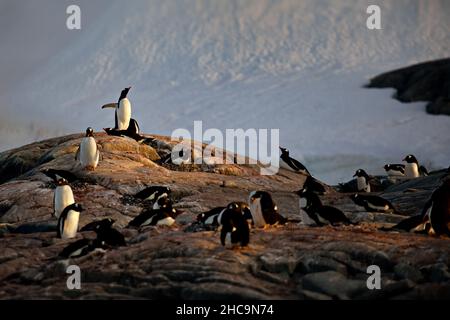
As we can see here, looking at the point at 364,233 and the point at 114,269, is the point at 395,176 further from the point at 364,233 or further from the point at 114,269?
the point at 114,269

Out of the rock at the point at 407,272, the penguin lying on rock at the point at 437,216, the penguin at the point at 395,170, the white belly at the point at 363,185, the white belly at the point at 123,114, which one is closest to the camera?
the rock at the point at 407,272

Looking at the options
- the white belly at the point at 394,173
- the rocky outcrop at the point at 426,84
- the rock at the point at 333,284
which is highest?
the rocky outcrop at the point at 426,84

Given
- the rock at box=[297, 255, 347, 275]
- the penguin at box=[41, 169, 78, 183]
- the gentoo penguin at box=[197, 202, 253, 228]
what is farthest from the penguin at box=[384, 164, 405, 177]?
the rock at box=[297, 255, 347, 275]

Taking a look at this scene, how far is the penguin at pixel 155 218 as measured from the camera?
1830cm

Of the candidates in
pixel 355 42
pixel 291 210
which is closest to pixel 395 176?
pixel 291 210

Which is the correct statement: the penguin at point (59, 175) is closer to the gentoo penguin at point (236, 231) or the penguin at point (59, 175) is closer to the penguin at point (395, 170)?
the gentoo penguin at point (236, 231)

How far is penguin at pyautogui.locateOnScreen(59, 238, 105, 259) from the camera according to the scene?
53.2 feet

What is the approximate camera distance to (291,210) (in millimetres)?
20875

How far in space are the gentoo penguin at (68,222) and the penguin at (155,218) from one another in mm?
1067

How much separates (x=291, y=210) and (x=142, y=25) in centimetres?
5493

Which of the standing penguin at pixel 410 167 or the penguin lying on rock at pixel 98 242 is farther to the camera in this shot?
the standing penguin at pixel 410 167

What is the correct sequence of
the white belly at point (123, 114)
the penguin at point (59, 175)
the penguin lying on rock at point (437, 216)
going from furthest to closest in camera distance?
the white belly at point (123, 114), the penguin at point (59, 175), the penguin lying on rock at point (437, 216)

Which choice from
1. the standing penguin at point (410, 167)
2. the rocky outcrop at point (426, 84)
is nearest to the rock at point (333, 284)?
the standing penguin at point (410, 167)
